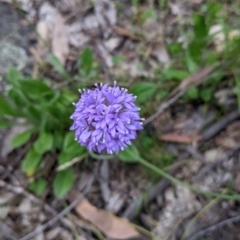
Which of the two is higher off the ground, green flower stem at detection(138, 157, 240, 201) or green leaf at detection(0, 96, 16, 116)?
green leaf at detection(0, 96, 16, 116)

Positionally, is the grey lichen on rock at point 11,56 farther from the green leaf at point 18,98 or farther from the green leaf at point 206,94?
the green leaf at point 206,94

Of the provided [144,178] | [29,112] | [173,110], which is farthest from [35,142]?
[173,110]

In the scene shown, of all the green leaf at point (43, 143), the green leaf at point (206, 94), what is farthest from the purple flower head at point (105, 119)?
the green leaf at point (206, 94)

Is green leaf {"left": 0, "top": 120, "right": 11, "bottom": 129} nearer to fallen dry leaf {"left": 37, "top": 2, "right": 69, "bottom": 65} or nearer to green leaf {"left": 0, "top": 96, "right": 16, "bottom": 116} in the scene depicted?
green leaf {"left": 0, "top": 96, "right": 16, "bottom": 116}

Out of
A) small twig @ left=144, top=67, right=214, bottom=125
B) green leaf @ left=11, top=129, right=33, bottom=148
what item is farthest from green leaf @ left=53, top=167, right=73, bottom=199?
small twig @ left=144, top=67, right=214, bottom=125

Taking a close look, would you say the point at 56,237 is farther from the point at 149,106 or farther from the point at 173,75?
the point at 173,75
